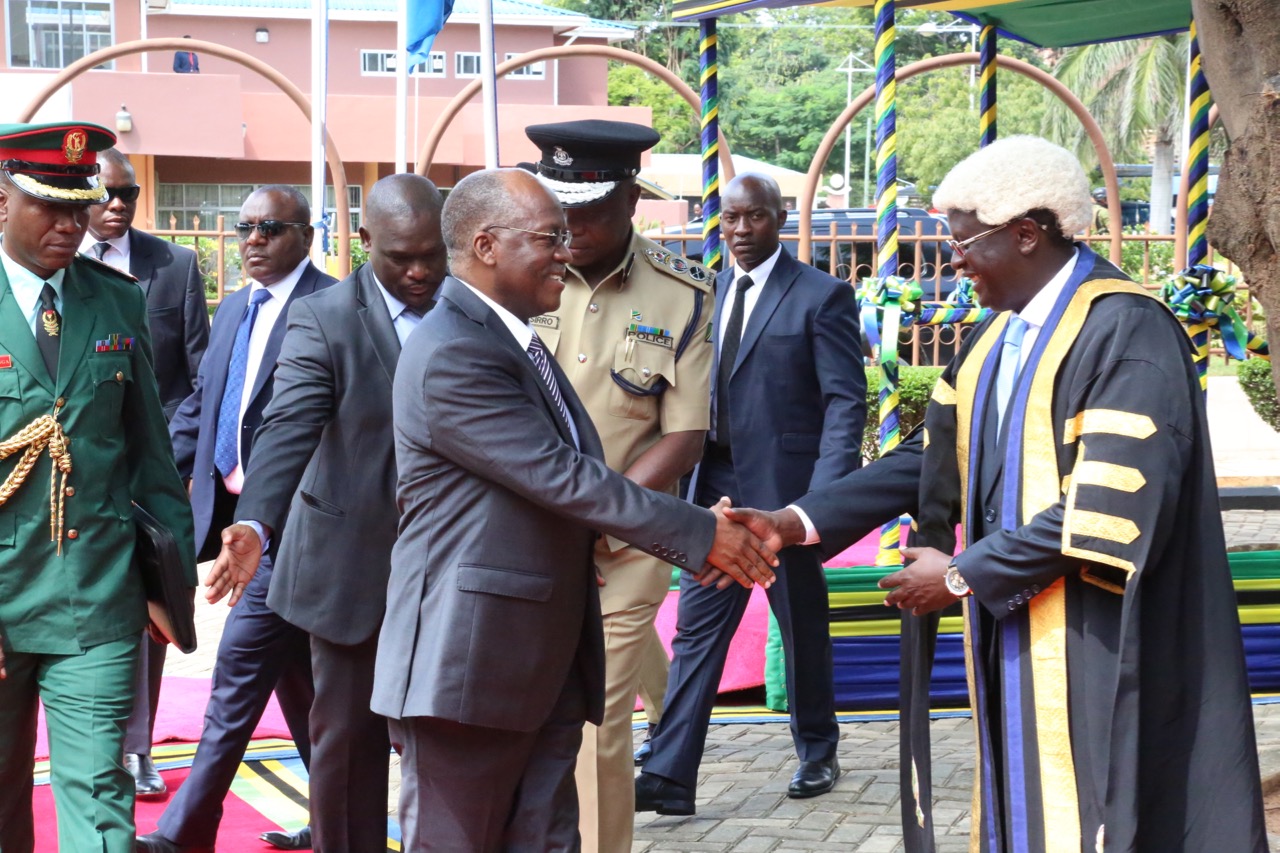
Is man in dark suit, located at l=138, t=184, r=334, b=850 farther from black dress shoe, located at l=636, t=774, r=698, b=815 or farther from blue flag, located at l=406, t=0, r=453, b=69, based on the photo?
blue flag, located at l=406, t=0, r=453, b=69

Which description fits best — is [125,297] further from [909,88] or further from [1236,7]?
[909,88]

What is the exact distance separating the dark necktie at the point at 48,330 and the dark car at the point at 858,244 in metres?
13.2

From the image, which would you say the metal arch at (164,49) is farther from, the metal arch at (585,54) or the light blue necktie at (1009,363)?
the light blue necktie at (1009,363)

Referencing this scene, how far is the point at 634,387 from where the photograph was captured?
184 inches

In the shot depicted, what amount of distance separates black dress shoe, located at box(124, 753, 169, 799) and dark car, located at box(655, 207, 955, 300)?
12.1 m

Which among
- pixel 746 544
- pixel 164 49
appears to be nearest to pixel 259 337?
pixel 746 544

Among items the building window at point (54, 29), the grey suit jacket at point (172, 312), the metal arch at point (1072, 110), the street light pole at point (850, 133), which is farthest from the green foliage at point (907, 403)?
the street light pole at point (850, 133)

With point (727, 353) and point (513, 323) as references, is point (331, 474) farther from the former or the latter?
point (727, 353)

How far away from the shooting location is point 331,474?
4531 mm

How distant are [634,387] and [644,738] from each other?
7.72 feet

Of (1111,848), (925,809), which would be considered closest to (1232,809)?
(1111,848)

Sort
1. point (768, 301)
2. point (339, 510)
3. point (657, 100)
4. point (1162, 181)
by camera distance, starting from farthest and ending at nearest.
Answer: point (657, 100), point (1162, 181), point (768, 301), point (339, 510)

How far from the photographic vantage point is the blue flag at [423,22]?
320 inches

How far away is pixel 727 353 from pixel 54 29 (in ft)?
91.2
